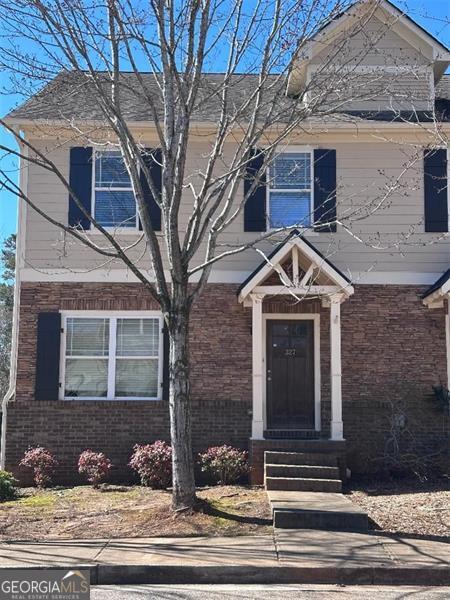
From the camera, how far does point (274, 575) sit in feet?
21.6

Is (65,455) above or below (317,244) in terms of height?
below

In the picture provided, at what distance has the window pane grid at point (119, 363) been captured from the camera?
12.5 metres

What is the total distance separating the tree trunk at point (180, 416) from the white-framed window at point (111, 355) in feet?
12.1

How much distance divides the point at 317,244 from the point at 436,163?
273 cm

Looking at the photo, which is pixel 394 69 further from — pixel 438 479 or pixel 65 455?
pixel 65 455

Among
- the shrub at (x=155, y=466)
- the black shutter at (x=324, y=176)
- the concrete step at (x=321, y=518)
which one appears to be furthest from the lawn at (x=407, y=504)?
the black shutter at (x=324, y=176)

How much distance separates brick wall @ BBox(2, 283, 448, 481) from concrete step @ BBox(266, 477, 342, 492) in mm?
1962

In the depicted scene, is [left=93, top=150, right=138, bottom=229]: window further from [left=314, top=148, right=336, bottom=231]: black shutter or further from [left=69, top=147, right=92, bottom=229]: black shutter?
[left=314, top=148, right=336, bottom=231]: black shutter

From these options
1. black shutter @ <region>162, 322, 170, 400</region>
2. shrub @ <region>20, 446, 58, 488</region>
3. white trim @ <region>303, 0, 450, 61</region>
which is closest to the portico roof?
black shutter @ <region>162, 322, 170, 400</region>

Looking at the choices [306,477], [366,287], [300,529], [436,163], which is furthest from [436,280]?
[300,529]

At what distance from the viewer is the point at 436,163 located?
12883mm

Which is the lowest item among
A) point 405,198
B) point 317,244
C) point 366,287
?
point 366,287

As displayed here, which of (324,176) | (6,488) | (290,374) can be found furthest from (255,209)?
(6,488)

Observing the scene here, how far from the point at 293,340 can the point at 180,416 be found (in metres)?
4.65
